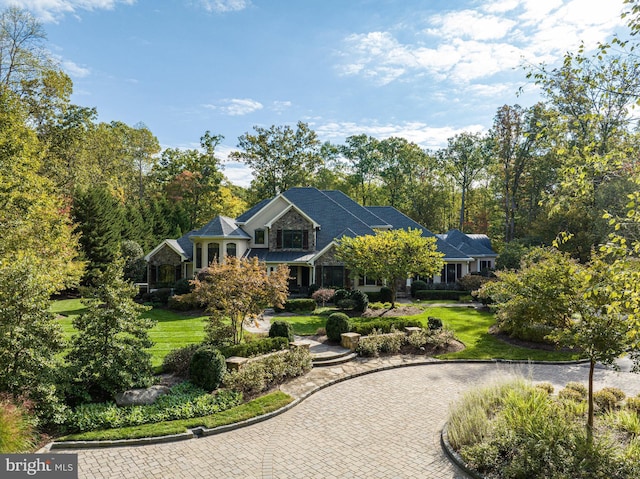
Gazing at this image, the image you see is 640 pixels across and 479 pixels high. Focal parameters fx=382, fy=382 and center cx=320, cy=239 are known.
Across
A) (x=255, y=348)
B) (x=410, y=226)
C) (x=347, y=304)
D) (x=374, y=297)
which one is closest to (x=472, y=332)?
(x=347, y=304)

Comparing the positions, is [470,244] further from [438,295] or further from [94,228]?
[94,228]

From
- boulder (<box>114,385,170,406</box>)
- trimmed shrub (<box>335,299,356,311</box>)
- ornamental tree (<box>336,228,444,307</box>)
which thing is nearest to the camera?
boulder (<box>114,385,170,406</box>)

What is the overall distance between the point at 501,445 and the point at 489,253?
3250 cm

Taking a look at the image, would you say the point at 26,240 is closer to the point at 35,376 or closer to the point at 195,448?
the point at 35,376

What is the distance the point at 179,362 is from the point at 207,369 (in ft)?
5.75

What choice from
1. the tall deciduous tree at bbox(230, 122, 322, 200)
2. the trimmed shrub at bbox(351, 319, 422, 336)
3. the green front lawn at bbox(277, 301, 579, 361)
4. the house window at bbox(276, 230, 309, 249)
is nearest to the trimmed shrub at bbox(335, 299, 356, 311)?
the green front lawn at bbox(277, 301, 579, 361)

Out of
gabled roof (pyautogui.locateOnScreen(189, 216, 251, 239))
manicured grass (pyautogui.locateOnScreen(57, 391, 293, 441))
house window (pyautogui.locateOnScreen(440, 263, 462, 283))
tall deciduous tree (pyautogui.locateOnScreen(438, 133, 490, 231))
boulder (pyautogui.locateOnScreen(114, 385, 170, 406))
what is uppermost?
tall deciduous tree (pyautogui.locateOnScreen(438, 133, 490, 231))

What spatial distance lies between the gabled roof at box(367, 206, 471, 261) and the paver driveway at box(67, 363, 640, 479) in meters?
22.0

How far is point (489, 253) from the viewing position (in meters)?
36.9

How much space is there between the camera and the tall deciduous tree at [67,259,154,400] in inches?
372

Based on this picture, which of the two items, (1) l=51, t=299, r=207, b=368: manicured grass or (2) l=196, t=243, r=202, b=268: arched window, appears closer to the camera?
(1) l=51, t=299, r=207, b=368: manicured grass

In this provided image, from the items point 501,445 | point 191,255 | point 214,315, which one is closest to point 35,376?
point 214,315

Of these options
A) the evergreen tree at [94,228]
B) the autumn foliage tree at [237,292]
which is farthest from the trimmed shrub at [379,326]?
the evergreen tree at [94,228]

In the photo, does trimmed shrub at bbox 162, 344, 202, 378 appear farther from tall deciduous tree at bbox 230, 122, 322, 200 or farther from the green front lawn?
tall deciduous tree at bbox 230, 122, 322, 200
